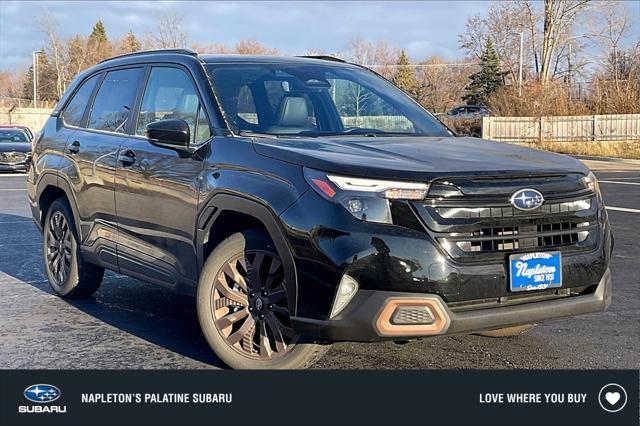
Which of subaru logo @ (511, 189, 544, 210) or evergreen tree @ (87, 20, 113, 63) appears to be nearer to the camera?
subaru logo @ (511, 189, 544, 210)

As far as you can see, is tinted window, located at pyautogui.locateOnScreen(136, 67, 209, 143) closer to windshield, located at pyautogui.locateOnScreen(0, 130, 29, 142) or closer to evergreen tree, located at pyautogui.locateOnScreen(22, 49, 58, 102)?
windshield, located at pyautogui.locateOnScreen(0, 130, 29, 142)

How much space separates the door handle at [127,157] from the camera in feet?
17.3

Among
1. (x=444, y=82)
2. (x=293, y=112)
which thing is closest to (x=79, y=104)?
(x=293, y=112)

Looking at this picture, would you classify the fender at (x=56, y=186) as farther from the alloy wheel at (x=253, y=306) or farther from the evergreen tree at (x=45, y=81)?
the evergreen tree at (x=45, y=81)

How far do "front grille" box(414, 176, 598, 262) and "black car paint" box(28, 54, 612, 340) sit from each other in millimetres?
58

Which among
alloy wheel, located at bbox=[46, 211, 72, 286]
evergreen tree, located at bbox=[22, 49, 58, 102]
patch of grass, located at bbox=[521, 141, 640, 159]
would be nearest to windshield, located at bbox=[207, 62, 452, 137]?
alloy wheel, located at bbox=[46, 211, 72, 286]

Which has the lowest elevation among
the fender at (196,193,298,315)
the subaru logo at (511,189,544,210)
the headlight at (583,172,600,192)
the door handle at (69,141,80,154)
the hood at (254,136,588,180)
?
the fender at (196,193,298,315)

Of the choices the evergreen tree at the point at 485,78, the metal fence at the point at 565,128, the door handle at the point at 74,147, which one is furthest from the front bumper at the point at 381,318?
the evergreen tree at the point at 485,78

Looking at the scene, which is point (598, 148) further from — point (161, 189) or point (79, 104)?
point (161, 189)
